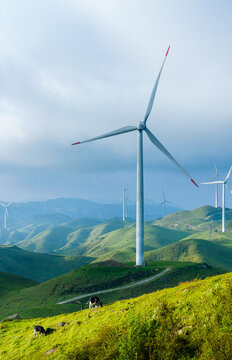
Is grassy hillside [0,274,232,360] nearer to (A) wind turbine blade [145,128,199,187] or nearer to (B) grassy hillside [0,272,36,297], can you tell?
(A) wind turbine blade [145,128,199,187]

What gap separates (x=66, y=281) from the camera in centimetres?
12000

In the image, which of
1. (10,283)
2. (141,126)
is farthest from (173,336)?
(10,283)

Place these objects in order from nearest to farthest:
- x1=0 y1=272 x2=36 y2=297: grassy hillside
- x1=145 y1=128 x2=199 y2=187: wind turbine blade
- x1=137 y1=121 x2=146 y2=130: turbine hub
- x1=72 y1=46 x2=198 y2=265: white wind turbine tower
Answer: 1. x1=145 y1=128 x2=199 y2=187: wind turbine blade
2. x1=72 y1=46 x2=198 y2=265: white wind turbine tower
3. x1=137 y1=121 x2=146 y2=130: turbine hub
4. x1=0 y1=272 x2=36 y2=297: grassy hillside

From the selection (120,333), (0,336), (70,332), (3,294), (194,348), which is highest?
(194,348)

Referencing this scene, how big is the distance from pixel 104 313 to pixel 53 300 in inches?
3037

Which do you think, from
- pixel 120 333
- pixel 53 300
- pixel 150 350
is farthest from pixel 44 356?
pixel 53 300

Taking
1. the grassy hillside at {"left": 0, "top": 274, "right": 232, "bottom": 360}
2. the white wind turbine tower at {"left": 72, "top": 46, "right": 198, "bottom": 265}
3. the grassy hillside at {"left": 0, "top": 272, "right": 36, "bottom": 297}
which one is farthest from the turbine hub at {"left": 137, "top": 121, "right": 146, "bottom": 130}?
the grassy hillside at {"left": 0, "top": 272, "right": 36, "bottom": 297}

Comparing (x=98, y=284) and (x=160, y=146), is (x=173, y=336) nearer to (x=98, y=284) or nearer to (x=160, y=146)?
(x=160, y=146)

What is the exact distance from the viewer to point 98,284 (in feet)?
369

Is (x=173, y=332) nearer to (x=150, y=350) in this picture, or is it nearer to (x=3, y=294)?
(x=150, y=350)

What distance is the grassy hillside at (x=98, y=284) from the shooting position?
95812mm

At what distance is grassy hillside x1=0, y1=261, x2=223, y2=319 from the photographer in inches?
3772

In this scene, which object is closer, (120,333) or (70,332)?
(120,333)

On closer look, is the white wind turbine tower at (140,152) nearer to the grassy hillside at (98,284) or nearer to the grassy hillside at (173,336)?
the grassy hillside at (98,284)
